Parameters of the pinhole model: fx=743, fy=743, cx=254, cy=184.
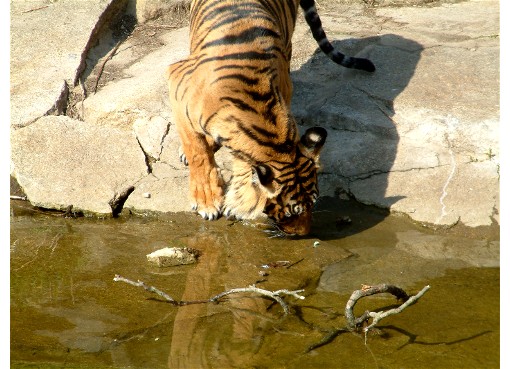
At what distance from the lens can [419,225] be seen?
5.46 metres

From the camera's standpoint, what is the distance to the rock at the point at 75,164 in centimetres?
583

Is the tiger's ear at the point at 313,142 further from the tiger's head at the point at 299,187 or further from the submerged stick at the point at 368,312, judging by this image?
the submerged stick at the point at 368,312

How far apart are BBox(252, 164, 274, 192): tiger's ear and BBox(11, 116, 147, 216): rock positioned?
1372 millimetres

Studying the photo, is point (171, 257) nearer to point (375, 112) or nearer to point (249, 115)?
point (249, 115)

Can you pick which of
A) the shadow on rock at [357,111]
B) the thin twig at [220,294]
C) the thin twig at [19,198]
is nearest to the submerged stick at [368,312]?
the thin twig at [220,294]

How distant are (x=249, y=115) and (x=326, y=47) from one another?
2443 mm

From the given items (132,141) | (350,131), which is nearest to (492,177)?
(350,131)

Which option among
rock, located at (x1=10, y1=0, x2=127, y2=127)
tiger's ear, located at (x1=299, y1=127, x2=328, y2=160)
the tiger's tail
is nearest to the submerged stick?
tiger's ear, located at (x1=299, y1=127, x2=328, y2=160)

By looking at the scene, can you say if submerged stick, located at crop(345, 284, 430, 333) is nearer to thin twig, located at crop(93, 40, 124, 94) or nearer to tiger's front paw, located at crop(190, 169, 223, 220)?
tiger's front paw, located at crop(190, 169, 223, 220)

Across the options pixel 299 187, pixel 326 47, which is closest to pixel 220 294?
pixel 299 187

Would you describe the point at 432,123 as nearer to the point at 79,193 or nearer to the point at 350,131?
the point at 350,131

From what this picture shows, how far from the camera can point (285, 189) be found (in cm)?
504

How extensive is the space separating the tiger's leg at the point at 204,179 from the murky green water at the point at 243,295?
0.14 metres

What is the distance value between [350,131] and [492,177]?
1.25 m
